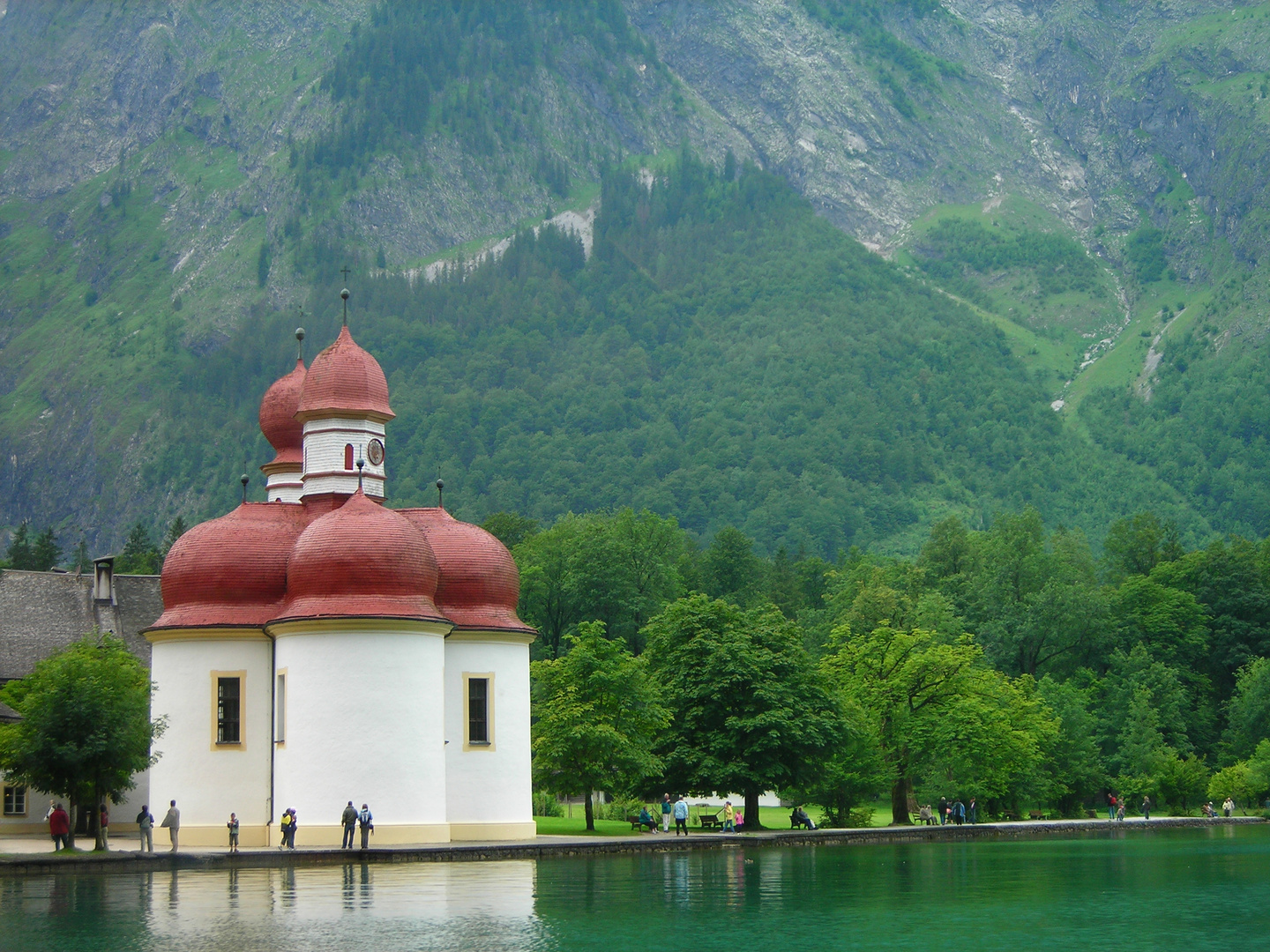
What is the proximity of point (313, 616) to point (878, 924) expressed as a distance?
23.8m

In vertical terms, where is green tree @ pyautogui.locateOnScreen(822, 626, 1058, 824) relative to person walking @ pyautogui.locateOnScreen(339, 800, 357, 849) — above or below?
above

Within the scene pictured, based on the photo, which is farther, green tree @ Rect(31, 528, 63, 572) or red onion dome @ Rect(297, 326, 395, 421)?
green tree @ Rect(31, 528, 63, 572)

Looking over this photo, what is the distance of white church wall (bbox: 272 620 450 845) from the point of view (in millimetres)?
44844

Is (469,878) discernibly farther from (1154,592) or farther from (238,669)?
(1154,592)

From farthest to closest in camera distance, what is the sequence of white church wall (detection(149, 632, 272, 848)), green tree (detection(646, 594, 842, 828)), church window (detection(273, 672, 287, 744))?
green tree (detection(646, 594, 842, 828))
white church wall (detection(149, 632, 272, 848))
church window (detection(273, 672, 287, 744))

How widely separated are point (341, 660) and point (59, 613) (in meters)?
23.6

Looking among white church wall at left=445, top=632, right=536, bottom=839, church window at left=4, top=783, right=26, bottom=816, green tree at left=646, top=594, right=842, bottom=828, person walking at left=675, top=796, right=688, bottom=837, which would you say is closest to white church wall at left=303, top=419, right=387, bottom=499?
white church wall at left=445, top=632, right=536, bottom=839

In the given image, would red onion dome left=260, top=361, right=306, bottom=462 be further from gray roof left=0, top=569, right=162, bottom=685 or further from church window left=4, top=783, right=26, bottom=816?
church window left=4, top=783, right=26, bottom=816

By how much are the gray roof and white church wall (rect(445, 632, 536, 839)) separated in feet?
62.8

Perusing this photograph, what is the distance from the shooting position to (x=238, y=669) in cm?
4847

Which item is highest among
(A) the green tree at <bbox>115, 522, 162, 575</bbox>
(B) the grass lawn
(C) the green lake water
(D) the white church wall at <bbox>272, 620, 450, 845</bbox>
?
(A) the green tree at <bbox>115, 522, 162, 575</bbox>

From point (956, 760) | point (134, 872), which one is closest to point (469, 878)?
point (134, 872)

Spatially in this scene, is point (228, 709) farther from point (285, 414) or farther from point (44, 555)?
point (44, 555)

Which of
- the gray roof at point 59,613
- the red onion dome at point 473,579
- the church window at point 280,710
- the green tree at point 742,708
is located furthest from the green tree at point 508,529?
the church window at point 280,710
